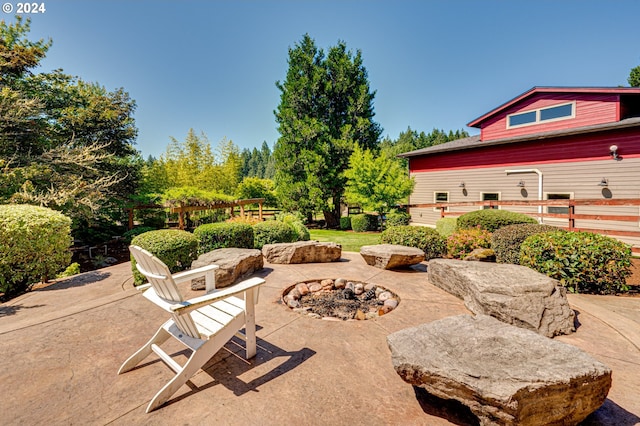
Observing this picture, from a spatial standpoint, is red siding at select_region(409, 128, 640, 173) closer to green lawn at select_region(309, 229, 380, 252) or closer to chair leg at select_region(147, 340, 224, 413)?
green lawn at select_region(309, 229, 380, 252)

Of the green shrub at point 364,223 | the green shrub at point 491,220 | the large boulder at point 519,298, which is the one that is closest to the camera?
the large boulder at point 519,298

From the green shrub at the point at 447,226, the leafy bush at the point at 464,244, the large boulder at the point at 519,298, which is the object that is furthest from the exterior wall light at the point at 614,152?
the large boulder at the point at 519,298

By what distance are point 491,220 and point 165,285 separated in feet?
26.4

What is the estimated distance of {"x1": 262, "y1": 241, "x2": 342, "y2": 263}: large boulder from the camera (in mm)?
5568

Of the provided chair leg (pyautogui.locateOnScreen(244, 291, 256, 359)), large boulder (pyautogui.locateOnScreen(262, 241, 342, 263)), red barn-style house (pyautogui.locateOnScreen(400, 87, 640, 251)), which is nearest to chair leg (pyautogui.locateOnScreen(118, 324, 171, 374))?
chair leg (pyautogui.locateOnScreen(244, 291, 256, 359))

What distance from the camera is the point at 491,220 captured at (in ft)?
24.5

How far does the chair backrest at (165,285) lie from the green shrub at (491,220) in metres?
7.77

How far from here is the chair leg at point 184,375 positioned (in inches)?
72.6

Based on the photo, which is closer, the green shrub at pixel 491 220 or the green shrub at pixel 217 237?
the green shrub at pixel 217 237

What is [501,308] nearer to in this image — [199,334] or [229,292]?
[229,292]

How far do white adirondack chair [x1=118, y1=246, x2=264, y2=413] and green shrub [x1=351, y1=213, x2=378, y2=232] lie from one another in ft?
36.5

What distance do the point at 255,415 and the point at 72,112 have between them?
16.4 meters

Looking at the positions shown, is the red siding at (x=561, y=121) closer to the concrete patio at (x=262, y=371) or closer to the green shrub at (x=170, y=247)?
the concrete patio at (x=262, y=371)

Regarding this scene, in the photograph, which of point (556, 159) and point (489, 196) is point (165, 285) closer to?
point (556, 159)
